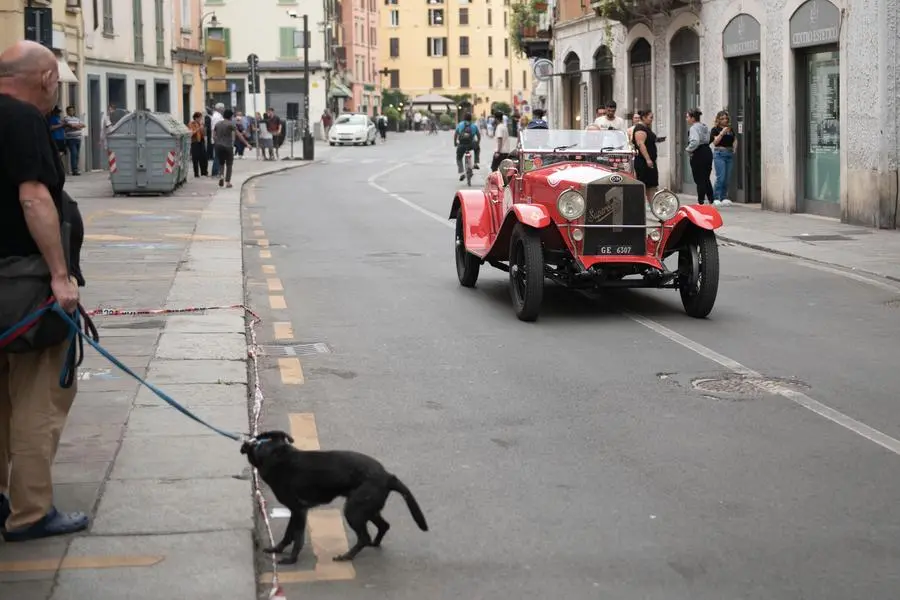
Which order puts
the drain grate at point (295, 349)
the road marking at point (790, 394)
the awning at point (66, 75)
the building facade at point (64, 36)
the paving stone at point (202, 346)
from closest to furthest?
the road marking at point (790, 394)
the paving stone at point (202, 346)
the drain grate at point (295, 349)
the building facade at point (64, 36)
the awning at point (66, 75)

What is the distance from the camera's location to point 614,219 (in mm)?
12172

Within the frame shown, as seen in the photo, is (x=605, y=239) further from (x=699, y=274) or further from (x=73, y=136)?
(x=73, y=136)

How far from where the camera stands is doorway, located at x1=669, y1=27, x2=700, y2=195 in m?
29.2

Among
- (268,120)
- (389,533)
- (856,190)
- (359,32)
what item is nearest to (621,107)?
(856,190)

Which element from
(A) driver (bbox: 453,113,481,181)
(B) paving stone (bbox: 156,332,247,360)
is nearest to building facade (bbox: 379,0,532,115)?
(A) driver (bbox: 453,113,481,181)

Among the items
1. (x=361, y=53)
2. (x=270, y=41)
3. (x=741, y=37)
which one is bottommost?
(x=741, y=37)

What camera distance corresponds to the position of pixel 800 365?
977cm

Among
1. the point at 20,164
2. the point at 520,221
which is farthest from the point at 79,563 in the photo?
the point at 520,221

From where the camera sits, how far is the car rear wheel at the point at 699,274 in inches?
468

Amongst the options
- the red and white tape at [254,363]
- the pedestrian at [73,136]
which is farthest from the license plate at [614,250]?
the pedestrian at [73,136]

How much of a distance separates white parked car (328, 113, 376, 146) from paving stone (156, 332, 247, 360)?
204 ft

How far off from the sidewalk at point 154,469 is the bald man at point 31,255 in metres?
0.16

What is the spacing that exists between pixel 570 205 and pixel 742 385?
3439mm

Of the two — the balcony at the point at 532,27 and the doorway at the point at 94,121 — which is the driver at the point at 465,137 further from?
the doorway at the point at 94,121
